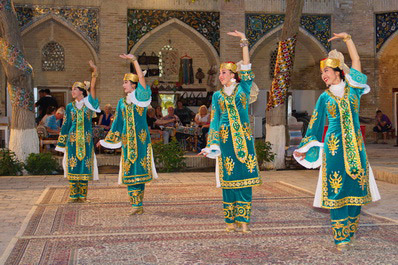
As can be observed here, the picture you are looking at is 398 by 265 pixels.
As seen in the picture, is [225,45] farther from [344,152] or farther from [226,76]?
[344,152]

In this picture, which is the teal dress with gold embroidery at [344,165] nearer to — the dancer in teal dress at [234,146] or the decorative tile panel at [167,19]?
the dancer in teal dress at [234,146]

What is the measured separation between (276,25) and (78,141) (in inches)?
429

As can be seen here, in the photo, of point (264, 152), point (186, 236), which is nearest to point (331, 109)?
point (186, 236)

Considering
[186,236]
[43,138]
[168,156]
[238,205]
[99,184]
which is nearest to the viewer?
[186,236]

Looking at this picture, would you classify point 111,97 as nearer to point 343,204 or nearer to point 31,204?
point 31,204

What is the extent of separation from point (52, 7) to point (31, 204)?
390 inches

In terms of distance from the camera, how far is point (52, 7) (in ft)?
50.3

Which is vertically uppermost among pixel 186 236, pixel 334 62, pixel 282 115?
pixel 334 62

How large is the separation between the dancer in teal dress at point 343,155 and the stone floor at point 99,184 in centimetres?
132

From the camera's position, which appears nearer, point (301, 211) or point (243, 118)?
point (243, 118)

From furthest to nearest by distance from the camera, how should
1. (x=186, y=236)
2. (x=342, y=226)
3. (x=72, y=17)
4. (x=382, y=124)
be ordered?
1. (x=382, y=124)
2. (x=72, y=17)
3. (x=186, y=236)
4. (x=342, y=226)

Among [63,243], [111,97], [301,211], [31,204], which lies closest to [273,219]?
[301,211]

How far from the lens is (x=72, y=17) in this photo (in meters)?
15.5

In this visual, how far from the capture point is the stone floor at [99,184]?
5582 mm
